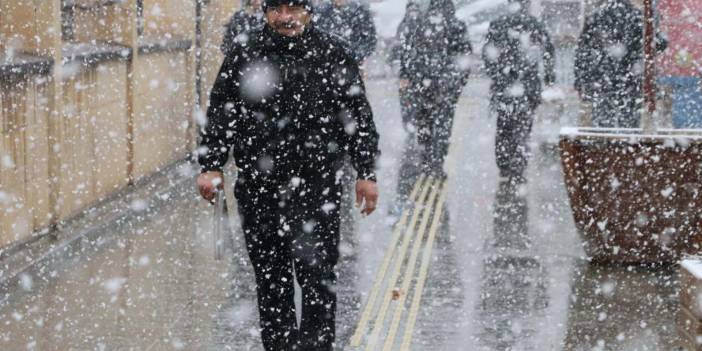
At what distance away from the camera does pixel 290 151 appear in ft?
21.2

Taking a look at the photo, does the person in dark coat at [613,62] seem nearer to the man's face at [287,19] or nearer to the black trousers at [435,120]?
the black trousers at [435,120]

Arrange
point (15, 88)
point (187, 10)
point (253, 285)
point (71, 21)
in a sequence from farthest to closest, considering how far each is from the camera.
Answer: point (187, 10)
point (71, 21)
point (15, 88)
point (253, 285)

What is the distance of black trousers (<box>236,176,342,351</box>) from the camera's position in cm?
651

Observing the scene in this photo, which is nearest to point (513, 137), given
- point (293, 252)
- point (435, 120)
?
point (435, 120)

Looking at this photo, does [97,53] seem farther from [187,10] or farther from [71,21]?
[187,10]

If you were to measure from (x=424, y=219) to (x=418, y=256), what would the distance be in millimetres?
1700

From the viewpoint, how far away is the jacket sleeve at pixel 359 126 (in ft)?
21.4

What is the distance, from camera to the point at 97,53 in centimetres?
1192

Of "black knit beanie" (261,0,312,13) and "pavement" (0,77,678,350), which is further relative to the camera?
"pavement" (0,77,678,350)

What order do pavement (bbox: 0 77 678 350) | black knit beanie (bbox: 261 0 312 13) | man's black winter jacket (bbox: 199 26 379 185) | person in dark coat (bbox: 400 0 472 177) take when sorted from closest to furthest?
black knit beanie (bbox: 261 0 312 13), man's black winter jacket (bbox: 199 26 379 185), pavement (bbox: 0 77 678 350), person in dark coat (bbox: 400 0 472 177)

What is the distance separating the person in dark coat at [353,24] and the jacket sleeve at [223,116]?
350 inches

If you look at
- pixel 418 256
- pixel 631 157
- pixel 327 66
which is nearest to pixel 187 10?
pixel 418 256

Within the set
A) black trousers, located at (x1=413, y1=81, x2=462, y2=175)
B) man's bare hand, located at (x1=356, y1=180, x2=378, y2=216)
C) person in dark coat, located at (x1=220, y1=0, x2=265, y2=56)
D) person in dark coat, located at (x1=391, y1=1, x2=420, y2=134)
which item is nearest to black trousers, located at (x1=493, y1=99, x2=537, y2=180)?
black trousers, located at (x1=413, y1=81, x2=462, y2=175)

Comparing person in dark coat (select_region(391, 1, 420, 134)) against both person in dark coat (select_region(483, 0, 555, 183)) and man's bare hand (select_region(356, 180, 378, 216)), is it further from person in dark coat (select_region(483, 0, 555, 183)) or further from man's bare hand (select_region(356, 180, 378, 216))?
man's bare hand (select_region(356, 180, 378, 216))
